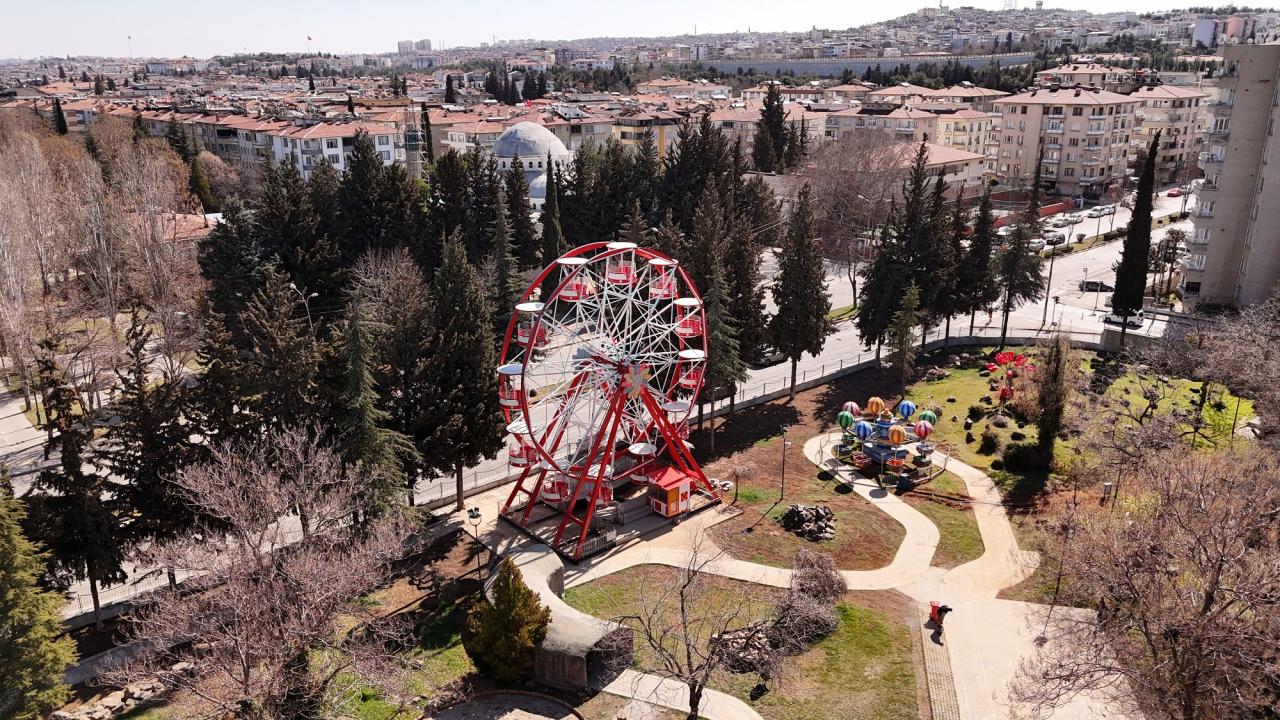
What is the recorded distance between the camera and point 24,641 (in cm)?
2283

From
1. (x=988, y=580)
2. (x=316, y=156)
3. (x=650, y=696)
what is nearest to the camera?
(x=650, y=696)

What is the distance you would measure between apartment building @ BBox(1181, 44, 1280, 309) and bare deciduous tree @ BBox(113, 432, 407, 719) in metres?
57.8

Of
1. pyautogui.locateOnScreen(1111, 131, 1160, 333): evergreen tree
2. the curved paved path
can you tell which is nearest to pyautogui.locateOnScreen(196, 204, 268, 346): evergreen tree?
the curved paved path

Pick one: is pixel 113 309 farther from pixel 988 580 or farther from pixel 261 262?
pixel 988 580

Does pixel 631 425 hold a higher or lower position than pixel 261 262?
lower

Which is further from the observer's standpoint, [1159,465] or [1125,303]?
[1125,303]

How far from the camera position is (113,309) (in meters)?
50.9

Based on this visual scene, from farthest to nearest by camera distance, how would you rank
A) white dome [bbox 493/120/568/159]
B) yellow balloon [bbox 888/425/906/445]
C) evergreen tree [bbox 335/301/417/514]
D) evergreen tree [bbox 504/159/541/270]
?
white dome [bbox 493/120/568/159] → evergreen tree [bbox 504/159/541/270] → yellow balloon [bbox 888/425/906/445] → evergreen tree [bbox 335/301/417/514]

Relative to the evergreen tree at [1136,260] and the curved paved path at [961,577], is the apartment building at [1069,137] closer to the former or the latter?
the evergreen tree at [1136,260]

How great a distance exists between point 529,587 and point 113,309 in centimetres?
3653

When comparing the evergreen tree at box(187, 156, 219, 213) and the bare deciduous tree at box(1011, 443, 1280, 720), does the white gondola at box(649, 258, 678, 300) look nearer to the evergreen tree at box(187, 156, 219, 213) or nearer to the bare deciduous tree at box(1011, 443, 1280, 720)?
the bare deciduous tree at box(1011, 443, 1280, 720)

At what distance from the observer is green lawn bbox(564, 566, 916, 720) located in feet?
84.4

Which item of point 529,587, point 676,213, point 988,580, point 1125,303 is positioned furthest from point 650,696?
point 676,213

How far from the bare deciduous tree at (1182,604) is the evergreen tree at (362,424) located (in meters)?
21.5
